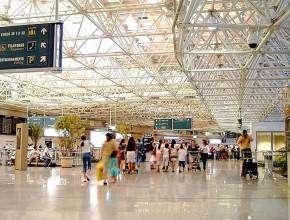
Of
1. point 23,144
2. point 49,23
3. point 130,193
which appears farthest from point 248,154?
point 23,144

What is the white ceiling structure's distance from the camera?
1285 cm

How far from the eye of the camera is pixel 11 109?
4053cm

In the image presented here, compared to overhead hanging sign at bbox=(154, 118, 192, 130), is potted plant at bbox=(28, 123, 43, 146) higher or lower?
lower

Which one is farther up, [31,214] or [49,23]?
[49,23]

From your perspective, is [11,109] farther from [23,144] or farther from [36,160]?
[23,144]

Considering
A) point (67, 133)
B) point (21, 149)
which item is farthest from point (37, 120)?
point (21, 149)

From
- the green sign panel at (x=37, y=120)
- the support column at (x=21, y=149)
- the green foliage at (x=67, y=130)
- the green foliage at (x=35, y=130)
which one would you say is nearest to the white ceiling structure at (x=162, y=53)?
the green sign panel at (x=37, y=120)

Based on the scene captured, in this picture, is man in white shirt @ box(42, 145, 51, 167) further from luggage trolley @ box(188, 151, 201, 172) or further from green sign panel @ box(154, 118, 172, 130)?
green sign panel @ box(154, 118, 172, 130)

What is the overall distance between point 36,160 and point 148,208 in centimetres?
1969

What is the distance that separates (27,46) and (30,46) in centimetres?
A: 9

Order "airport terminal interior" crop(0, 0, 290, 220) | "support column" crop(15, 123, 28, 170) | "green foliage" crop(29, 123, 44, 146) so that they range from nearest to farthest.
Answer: "airport terminal interior" crop(0, 0, 290, 220)
"support column" crop(15, 123, 28, 170)
"green foliage" crop(29, 123, 44, 146)

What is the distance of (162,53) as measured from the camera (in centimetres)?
1867

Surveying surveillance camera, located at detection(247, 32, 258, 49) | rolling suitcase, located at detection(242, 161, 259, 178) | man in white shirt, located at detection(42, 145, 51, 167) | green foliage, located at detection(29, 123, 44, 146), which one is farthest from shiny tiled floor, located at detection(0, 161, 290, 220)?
green foliage, located at detection(29, 123, 44, 146)

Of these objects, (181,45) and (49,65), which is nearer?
(49,65)
